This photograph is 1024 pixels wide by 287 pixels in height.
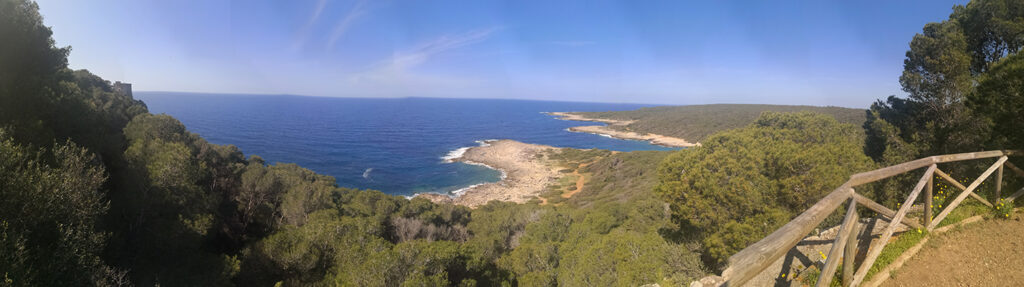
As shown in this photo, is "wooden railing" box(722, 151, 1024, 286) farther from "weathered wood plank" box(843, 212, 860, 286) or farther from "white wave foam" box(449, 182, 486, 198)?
"white wave foam" box(449, 182, 486, 198)

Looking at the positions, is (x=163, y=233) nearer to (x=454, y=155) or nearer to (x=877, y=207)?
(x=877, y=207)

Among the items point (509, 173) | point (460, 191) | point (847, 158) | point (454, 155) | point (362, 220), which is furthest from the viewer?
point (454, 155)

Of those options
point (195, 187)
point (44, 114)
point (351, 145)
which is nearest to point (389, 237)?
point (195, 187)

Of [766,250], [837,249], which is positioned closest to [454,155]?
[837,249]

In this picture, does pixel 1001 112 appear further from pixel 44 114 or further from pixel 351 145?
pixel 351 145

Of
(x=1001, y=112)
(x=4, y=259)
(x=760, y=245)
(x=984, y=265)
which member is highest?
(x=1001, y=112)

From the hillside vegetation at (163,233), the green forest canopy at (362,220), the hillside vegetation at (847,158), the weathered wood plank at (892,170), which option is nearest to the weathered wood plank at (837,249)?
the weathered wood plank at (892,170)

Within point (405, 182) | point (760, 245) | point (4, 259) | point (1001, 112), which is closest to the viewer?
point (760, 245)

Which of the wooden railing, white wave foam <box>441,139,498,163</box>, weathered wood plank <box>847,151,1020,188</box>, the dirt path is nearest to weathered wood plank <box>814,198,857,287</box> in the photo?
the wooden railing
